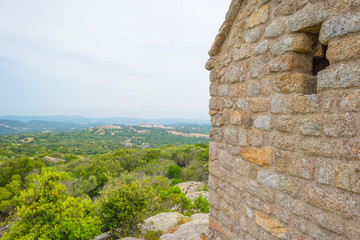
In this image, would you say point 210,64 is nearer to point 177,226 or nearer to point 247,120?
point 247,120

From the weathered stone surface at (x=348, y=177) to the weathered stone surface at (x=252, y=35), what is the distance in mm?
1632

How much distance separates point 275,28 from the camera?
211cm

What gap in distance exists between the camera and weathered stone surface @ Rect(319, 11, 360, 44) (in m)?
1.44

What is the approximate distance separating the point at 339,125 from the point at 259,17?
1.53 m

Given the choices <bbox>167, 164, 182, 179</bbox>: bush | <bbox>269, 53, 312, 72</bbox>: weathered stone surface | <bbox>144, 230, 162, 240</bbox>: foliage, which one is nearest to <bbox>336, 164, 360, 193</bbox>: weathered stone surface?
<bbox>269, 53, 312, 72</bbox>: weathered stone surface

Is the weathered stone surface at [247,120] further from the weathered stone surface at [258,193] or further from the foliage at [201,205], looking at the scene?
the foliage at [201,205]

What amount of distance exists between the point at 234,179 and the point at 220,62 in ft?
6.06

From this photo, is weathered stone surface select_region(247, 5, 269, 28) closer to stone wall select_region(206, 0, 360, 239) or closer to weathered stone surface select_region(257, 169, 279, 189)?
stone wall select_region(206, 0, 360, 239)

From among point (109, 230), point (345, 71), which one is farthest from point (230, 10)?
point (109, 230)

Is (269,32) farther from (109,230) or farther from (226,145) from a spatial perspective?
(109,230)

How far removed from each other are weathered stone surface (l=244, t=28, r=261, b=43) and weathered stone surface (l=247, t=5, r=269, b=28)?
7 cm

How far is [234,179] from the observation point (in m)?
2.80

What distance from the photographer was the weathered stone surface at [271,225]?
201 centimetres

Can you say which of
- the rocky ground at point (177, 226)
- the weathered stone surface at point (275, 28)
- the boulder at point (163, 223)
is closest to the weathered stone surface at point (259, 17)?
the weathered stone surface at point (275, 28)
